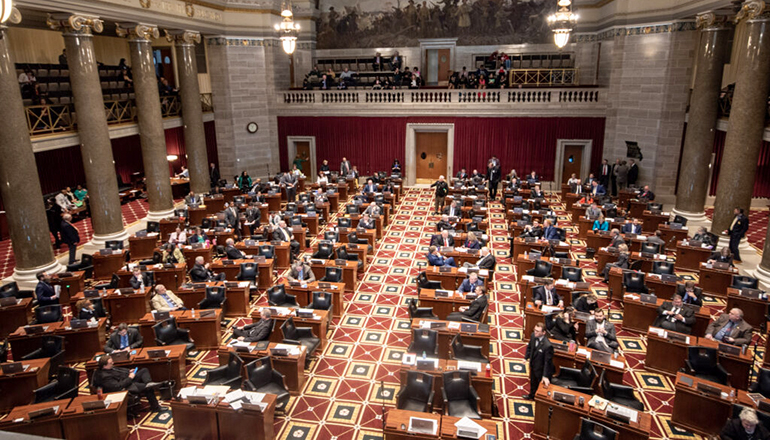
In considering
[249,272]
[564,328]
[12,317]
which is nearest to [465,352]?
[564,328]

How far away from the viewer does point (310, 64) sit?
24.5 m

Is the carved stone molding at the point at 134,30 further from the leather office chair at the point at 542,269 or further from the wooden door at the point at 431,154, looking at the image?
the leather office chair at the point at 542,269

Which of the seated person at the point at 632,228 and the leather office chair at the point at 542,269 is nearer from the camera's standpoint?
the leather office chair at the point at 542,269

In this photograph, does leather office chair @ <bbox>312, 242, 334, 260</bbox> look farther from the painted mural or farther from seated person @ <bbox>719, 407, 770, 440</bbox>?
the painted mural

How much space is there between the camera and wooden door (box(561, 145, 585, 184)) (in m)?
20.8

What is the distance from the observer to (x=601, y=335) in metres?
8.02

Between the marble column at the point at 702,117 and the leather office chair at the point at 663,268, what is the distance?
5785mm

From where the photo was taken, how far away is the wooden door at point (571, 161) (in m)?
20.8

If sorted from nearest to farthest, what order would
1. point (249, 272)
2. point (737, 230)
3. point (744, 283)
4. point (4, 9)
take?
1. point (4, 9)
2. point (744, 283)
3. point (249, 272)
4. point (737, 230)

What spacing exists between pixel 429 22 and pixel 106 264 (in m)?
17.4

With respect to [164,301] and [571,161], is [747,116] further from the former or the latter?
[164,301]

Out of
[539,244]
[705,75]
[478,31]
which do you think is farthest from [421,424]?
[478,31]

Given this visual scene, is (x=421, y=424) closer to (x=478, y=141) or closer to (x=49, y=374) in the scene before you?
(x=49, y=374)

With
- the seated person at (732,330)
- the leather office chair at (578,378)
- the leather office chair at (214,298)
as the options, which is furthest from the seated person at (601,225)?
the leather office chair at (214,298)
